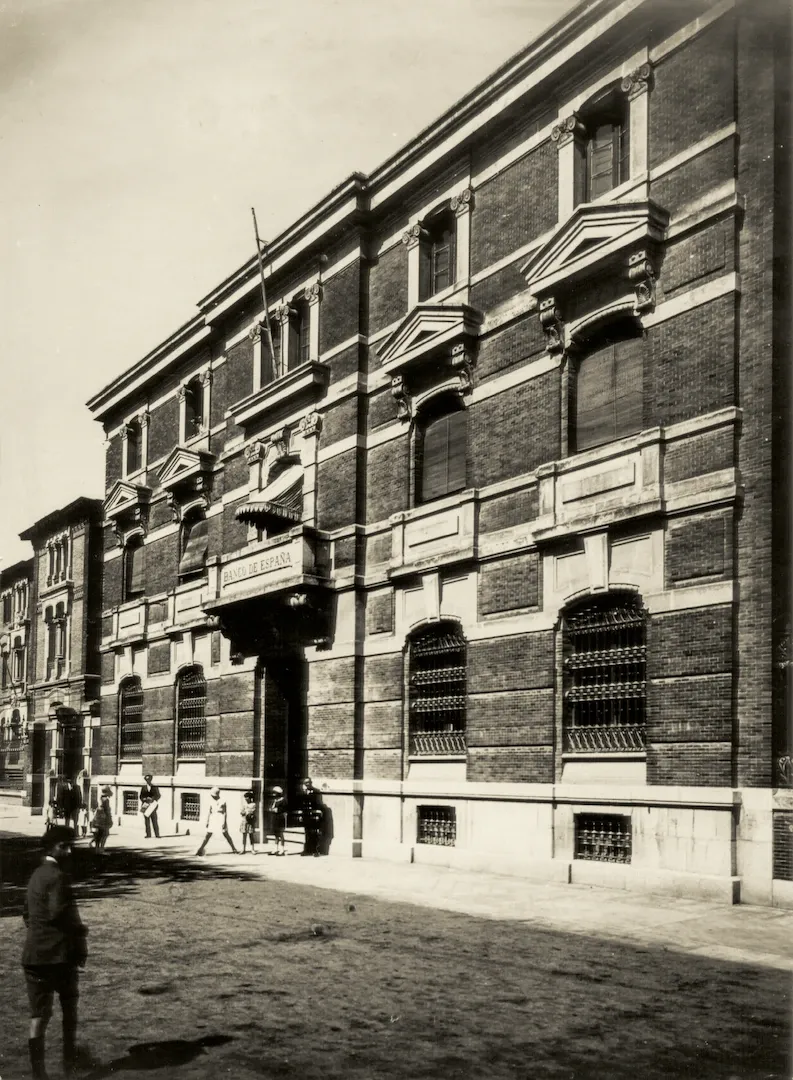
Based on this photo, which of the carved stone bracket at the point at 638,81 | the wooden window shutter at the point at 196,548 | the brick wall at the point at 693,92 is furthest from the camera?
the wooden window shutter at the point at 196,548

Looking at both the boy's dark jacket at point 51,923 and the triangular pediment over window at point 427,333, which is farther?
the triangular pediment over window at point 427,333

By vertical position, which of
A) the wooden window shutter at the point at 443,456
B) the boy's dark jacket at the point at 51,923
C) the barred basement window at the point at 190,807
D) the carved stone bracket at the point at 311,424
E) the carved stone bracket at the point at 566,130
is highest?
the carved stone bracket at the point at 566,130

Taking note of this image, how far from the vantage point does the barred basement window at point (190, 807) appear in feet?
89.3

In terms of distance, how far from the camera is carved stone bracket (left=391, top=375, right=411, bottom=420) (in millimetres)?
20797

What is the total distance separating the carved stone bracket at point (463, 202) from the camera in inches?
784

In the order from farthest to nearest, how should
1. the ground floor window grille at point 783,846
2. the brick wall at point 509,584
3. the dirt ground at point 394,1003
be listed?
the brick wall at point 509,584 → the ground floor window grille at point 783,846 → the dirt ground at point 394,1003

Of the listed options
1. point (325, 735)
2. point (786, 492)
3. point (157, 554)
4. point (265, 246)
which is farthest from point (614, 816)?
point (157, 554)

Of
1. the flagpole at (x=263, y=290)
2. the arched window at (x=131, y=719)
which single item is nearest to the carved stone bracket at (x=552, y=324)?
the flagpole at (x=263, y=290)

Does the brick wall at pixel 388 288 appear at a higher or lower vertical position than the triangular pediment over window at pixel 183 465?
higher

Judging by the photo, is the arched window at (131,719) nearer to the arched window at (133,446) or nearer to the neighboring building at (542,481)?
the neighboring building at (542,481)

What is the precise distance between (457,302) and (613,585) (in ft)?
22.0

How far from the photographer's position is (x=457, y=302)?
19.9m

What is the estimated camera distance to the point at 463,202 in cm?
2003

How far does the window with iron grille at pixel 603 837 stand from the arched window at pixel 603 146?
992 centimetres
